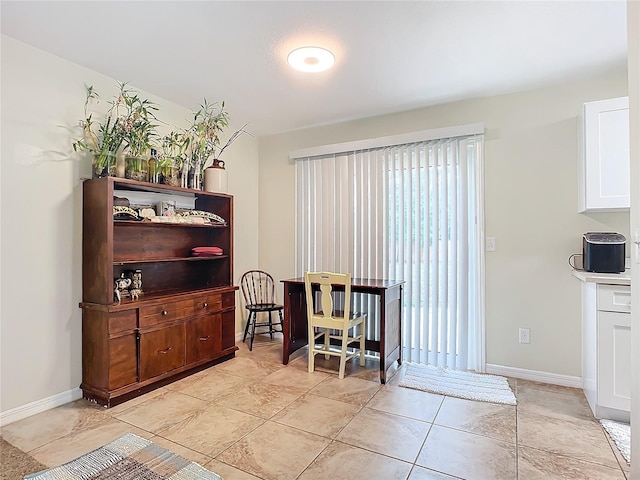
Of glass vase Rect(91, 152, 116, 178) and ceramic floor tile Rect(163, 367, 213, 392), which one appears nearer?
glass vase Rect(91, 152, 116, 178)

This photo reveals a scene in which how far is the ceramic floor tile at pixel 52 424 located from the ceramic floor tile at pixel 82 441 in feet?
0.21

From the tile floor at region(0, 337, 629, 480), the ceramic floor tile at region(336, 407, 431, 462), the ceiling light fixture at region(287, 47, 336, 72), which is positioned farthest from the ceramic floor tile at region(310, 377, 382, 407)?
the ceiling light fixture at region(287, 47, 336, 72)

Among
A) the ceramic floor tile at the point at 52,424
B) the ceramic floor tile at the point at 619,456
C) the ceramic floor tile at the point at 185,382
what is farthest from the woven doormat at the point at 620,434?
the ceramic floor tile at the point at 52,424

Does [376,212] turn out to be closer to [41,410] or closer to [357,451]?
[357,451]

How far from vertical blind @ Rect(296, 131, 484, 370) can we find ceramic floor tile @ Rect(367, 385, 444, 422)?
0.73 m

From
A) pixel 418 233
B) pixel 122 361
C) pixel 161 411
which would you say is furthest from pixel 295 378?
pixel 418 233

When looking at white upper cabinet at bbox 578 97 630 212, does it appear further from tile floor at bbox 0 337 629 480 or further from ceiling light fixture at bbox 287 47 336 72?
ceiling light fixture at bbox 287 47 336 72

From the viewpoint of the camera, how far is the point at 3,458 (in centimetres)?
195

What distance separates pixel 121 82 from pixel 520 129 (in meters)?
3.51

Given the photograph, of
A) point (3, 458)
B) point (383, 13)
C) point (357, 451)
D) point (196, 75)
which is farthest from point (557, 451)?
point (196, 75)

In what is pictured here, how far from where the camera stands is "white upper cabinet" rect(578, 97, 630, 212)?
8.39ft

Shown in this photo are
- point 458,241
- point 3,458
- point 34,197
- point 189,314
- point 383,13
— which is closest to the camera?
point 3,458

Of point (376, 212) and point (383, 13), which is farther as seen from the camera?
point (376, 212)

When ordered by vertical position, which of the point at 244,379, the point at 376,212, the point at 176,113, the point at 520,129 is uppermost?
the point at 176,113
